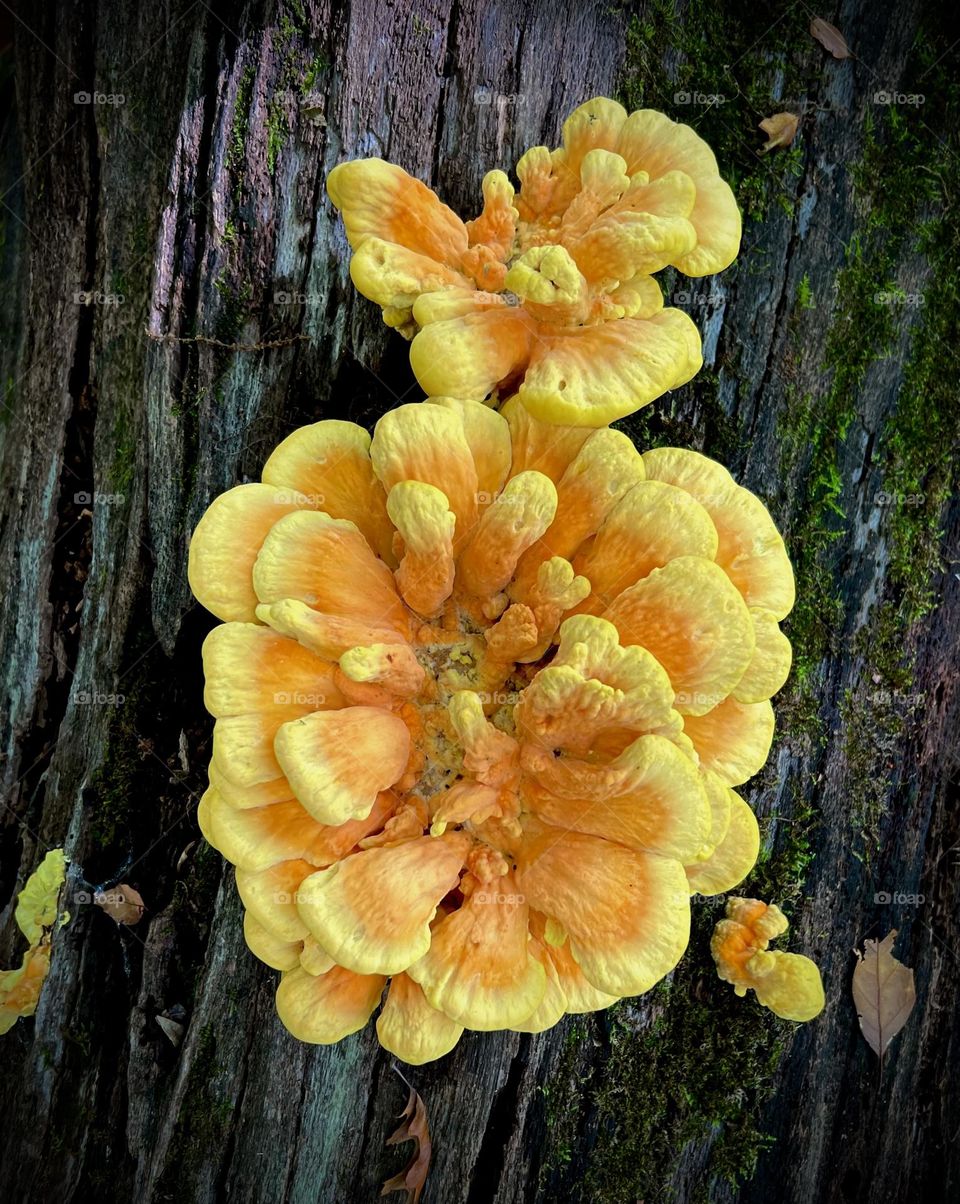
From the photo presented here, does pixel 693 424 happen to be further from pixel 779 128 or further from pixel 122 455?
pixel 122 455

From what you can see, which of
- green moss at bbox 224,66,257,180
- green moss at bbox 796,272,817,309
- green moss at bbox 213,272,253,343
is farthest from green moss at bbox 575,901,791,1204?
green moss at bbox 224,66,257,180

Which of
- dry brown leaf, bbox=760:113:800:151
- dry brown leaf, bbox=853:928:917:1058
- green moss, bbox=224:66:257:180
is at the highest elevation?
dry brown leaf, bbox=760:113:800:151

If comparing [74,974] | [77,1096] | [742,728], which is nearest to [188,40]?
[742,728]

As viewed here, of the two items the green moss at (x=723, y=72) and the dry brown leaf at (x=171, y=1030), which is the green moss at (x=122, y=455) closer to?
the dry brown leaf at (x=171, y=1030)

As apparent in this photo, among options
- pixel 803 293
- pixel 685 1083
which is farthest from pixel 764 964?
pixel 803 293

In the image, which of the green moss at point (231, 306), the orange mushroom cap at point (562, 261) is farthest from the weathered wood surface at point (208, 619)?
the orange mushroom cap at point (562, 261)

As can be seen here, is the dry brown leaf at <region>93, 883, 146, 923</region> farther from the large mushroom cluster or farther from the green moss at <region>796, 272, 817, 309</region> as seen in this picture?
the green moss at <region>796, 272, 817, 309</region>
